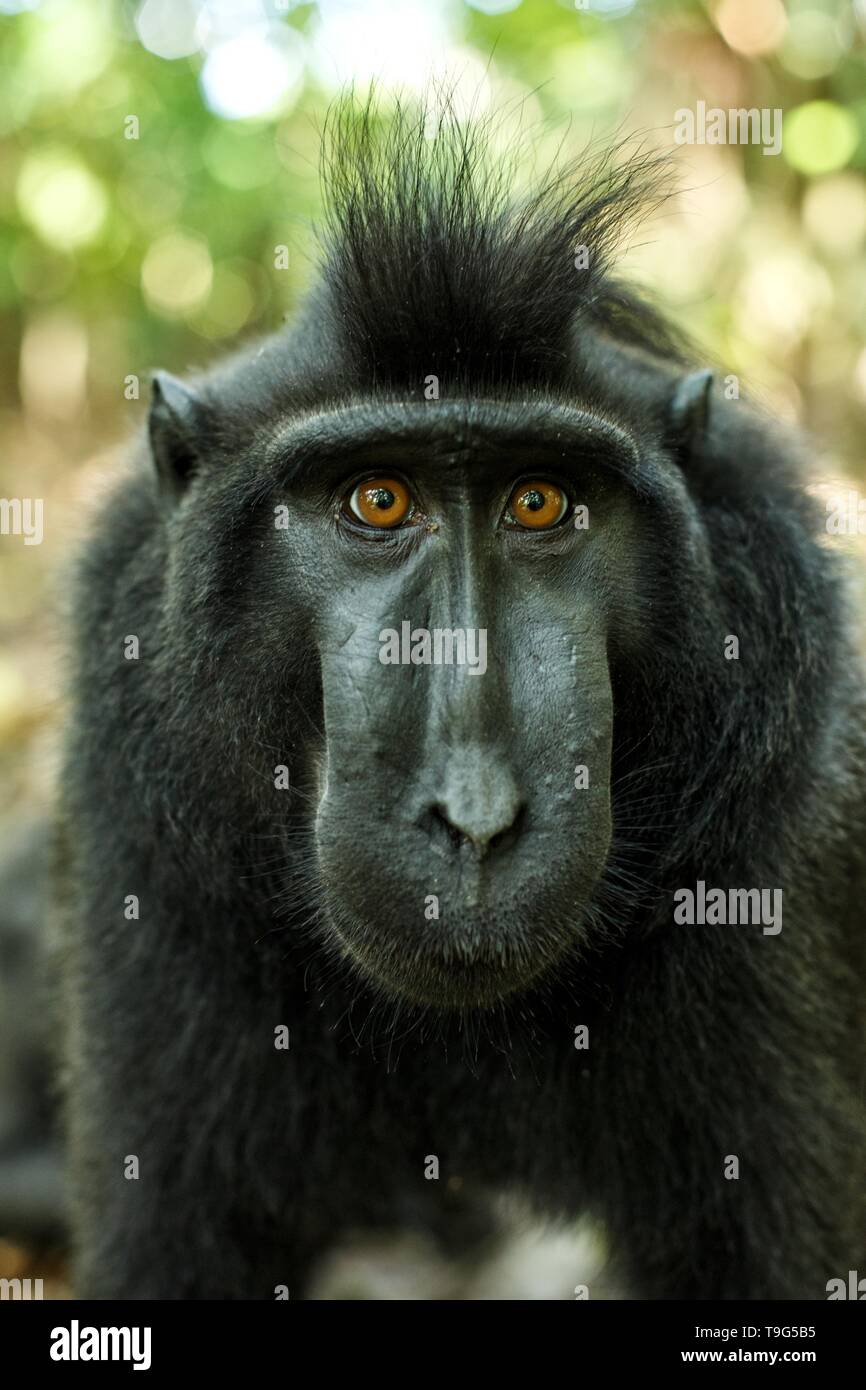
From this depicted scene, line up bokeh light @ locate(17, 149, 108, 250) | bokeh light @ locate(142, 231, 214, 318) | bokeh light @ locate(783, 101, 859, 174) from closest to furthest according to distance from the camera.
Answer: bokeh light @ locate(783, 101, 859, 174), bokeh light @ locate(17, 149, 108, 250), bokeh light @ locate(142, 231, 214, 318)

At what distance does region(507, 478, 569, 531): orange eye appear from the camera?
396cm

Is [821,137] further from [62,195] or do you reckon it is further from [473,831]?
→ [473,831]

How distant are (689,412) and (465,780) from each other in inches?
60.0

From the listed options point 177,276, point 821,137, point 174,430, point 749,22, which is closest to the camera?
point 174,430

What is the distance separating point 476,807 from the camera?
3445mm

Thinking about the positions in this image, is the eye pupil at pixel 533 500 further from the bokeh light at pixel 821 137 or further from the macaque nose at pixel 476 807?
the bokeh light at pixel 821 137

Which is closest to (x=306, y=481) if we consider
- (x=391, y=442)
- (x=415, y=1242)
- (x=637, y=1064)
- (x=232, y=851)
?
(x=391, y=442)

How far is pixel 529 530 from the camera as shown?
396cm

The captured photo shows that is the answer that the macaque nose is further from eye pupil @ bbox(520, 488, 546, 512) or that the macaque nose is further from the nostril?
eye pupil @ bbox(520, 488, 546, 512)

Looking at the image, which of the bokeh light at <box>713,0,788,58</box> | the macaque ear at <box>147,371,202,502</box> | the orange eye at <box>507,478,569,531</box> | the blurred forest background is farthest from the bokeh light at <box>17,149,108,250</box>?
the orange eye at <box>507,478,569,531</box>

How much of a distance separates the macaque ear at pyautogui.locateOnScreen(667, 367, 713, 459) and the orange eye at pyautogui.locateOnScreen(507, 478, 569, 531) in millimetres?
526

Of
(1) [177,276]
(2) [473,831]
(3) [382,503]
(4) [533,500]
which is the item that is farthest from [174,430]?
(1) [177,276]

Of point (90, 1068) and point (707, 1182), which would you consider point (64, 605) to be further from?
point (707, 1182)

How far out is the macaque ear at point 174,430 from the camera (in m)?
4.31
